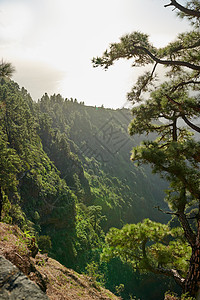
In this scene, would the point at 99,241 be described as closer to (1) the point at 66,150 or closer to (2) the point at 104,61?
(1) the point at 66,150

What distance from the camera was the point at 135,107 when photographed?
686cm

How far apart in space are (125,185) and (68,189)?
40067 millimetres

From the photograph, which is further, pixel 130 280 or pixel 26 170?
pixel 130 280

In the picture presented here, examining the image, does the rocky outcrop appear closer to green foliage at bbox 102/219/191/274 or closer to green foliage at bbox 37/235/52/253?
green foliage at bbox 102/219/191/274

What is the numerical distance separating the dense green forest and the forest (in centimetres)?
17

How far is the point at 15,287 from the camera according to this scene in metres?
2.66

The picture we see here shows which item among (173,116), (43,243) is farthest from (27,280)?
(43,243)

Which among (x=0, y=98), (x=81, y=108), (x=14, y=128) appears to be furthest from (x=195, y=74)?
(x=81, y=108)

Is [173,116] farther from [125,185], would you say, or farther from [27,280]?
[125,185]

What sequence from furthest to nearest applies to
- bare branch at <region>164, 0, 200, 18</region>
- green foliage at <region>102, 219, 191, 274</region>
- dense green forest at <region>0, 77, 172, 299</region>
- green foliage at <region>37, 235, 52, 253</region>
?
dense green forest at <region>0, 77, 172, 299</region> → green foliage at <region>37, 235, 52, 253</region> → green foliage at <region>102, 219, 191, 274</region> → bare branch at <region>164, 0, 200, 18</region>

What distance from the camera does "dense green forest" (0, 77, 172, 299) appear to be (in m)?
22.2

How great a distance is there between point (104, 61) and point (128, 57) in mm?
849

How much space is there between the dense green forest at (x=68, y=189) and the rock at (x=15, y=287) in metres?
6.06

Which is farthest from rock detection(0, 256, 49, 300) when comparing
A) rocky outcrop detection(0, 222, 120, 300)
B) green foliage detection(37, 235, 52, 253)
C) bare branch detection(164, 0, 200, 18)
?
green foliage detection(37, 235, 52, 253)
